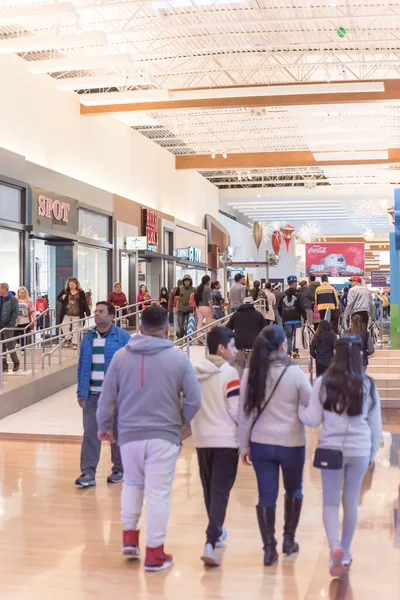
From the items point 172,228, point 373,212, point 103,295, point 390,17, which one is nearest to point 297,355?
point 390,17

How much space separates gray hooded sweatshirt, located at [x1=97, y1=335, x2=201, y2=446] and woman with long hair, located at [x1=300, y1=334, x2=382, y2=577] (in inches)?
27.4

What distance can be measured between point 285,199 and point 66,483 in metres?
29.3

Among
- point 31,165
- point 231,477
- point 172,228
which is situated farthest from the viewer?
point 172,228

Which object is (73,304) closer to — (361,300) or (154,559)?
(361,300)

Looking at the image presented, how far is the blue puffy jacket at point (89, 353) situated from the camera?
6.88m

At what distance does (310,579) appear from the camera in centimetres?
454

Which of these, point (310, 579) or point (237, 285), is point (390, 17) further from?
point (310, 579)

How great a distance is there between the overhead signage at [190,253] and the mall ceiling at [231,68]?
110 inches

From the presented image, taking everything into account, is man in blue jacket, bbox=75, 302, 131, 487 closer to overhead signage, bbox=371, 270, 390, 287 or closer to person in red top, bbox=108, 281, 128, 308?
person in red top, bbox=108, 281, 128, 308

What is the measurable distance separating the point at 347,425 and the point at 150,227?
20402mm

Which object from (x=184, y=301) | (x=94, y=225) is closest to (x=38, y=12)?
(x=184, y=301)

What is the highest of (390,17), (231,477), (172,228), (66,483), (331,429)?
(390,17)

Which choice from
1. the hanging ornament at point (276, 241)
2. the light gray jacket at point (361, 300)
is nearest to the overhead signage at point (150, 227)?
the light gray jacket at point (361, 300)

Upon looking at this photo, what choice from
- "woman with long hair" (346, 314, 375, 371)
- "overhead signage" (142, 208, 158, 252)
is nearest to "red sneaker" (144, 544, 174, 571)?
"woman with long hair" (346, 314, 375, 371)
